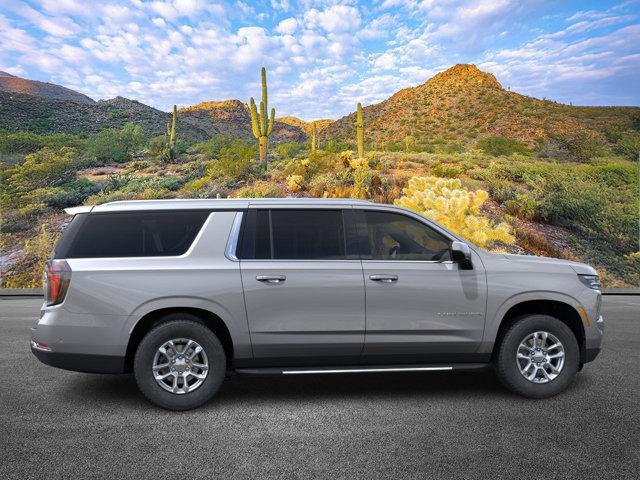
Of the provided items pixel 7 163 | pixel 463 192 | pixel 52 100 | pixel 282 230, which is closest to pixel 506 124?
pixel 463 192

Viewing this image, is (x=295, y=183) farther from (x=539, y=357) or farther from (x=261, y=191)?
(x=539, y=357)

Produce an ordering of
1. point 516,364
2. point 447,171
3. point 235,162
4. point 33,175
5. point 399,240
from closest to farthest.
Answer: point 516,364, point 399,240, point 447,171, point 33,175, point 235,162

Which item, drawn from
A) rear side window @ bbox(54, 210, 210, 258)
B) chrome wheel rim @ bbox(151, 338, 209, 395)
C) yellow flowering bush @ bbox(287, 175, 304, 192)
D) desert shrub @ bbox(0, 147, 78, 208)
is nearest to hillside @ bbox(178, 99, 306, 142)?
desert shrub @ bbox(0, 147, 78, 208)

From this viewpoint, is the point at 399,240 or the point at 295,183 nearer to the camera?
the point at 399,240

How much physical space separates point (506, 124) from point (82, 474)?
41989 millimetres

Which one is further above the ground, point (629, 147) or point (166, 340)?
point (629, 147)

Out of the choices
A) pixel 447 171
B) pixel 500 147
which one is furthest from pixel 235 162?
pixel 500 147

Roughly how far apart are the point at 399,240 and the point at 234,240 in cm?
160

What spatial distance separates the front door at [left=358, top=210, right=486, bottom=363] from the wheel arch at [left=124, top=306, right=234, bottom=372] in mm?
1311

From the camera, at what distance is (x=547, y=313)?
5.90m

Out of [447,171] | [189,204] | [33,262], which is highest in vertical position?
[189,204]

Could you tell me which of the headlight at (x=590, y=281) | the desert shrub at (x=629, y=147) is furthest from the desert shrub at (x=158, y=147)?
the headlight at (x=590, y=281)

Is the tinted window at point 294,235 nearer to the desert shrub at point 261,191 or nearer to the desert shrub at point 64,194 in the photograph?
the desert shrub at point 261,191

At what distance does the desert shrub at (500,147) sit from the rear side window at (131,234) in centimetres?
2875
